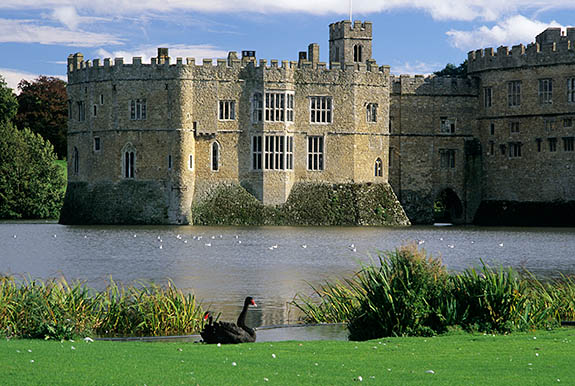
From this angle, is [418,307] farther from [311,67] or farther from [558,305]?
[311,67]

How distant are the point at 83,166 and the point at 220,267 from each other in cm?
3010

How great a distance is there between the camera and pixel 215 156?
2398 inches

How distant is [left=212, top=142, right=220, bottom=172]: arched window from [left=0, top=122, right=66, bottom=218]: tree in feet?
63.2

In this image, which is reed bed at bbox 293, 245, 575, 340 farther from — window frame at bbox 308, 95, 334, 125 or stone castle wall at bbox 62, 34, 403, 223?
window frame at bbox 308, 95, 334, 125

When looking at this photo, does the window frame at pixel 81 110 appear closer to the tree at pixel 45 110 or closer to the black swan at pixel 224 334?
the tree at pixel 45 110

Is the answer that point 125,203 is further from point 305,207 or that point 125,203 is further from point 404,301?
point 404,301

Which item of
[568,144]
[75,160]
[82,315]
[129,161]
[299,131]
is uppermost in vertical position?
[299,131]

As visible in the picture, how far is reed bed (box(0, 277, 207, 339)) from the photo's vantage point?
17.5 m

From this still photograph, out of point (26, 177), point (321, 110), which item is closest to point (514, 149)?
point (321, 110)

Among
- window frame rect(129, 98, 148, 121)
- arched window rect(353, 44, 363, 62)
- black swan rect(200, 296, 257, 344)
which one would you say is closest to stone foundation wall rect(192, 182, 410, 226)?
window frame rect(129, 98, 148, 121)

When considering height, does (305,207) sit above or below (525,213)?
above

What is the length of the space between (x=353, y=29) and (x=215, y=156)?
48.0 feet

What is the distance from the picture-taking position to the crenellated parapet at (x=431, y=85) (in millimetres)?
65188

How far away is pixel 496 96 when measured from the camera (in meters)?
64.1
